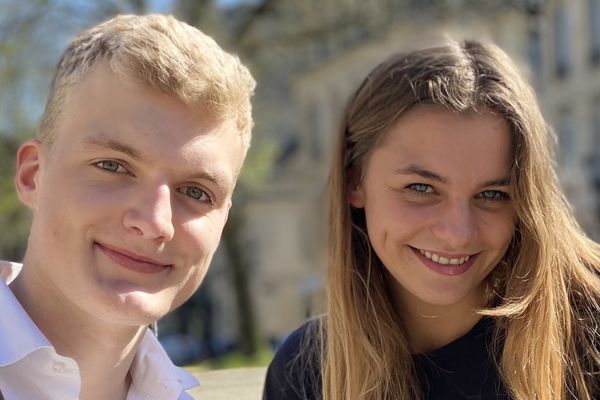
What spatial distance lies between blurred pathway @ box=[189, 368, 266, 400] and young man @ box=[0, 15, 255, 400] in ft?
3.28

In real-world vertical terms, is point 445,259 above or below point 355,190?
below

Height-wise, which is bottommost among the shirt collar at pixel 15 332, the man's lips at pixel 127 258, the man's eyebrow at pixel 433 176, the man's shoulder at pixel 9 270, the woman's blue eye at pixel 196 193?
the shirt collar at pixel 15 332

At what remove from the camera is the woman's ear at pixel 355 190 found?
3.50m

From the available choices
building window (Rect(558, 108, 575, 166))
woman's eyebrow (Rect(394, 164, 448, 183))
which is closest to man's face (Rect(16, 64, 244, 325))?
woman's eyebrow (Rect(394, 164, 448, 183))

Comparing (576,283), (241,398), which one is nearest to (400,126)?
(576,283)

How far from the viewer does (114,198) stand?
2.43 m

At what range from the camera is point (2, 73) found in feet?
46.2

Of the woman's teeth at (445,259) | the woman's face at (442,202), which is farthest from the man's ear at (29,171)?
the woman's teeth at (445,259)

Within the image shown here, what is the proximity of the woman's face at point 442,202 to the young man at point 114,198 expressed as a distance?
73 centimetres

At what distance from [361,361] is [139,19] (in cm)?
142

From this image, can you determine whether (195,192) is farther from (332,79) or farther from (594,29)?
(332,79)

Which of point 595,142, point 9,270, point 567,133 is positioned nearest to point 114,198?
point 9,270

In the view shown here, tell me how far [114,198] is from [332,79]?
1492 inches

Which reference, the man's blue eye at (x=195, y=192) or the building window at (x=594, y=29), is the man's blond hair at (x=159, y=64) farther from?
the building window at (x=594, y=29)
